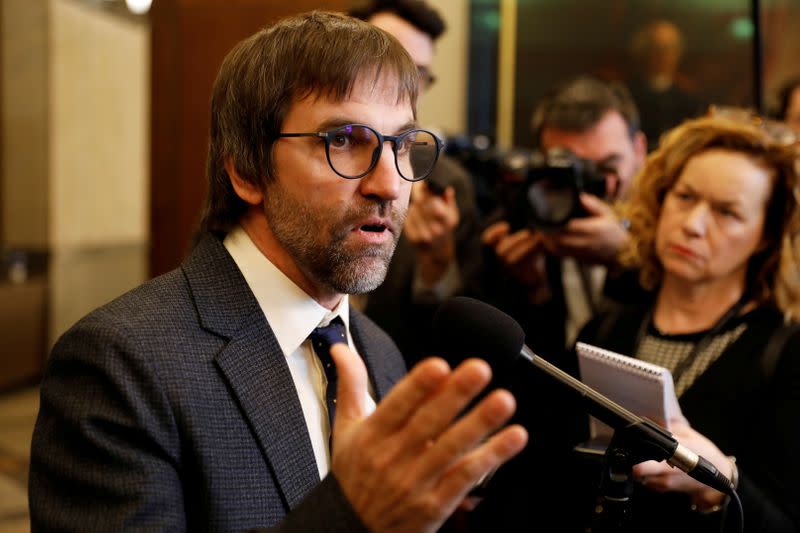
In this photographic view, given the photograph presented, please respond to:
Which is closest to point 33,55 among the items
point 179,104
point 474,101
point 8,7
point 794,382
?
point 8,7

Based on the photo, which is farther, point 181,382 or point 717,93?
point 717,93

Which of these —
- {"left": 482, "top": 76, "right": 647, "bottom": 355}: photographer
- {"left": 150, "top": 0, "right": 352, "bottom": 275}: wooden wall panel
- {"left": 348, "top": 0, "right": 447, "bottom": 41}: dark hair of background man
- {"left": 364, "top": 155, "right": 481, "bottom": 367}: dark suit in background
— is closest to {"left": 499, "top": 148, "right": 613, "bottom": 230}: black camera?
{"left": 482, "top": 76, "right": 647, "bottom": 355}: photographer

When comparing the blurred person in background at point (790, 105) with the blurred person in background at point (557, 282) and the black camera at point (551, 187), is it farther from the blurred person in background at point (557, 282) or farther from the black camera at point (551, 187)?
the black camera at point (551, 187)

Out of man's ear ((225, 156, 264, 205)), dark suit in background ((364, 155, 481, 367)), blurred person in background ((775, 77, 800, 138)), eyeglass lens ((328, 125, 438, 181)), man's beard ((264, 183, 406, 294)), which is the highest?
blurred person in background ((775, 77, 800, 138))

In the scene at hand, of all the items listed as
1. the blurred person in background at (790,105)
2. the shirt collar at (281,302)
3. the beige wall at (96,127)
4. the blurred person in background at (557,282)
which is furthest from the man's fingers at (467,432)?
the beige wall at (96,127)

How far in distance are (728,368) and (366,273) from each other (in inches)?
34.7

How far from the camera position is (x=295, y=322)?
52.6 inches

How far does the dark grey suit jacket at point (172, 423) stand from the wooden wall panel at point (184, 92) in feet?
9.33

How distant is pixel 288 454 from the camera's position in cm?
122

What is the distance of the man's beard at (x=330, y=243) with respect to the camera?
130 centimetres

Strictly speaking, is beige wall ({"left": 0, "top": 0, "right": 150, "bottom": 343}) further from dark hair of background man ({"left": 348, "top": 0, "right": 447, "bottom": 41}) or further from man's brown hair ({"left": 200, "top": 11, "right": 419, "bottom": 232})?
man's brown hair ({"left": 200, "top": 11, "right": 419, "bottom": 232})

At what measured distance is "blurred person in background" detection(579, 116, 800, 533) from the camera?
1.63 m

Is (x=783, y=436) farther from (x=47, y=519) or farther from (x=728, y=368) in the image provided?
(x=47, y=519)

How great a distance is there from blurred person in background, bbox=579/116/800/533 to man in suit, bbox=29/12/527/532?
2.25 ft
